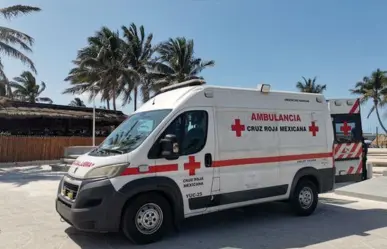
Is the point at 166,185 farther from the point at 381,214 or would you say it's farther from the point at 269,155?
the point at 381,214

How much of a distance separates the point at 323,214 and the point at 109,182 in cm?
489

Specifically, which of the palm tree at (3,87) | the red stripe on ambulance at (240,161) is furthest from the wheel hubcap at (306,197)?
the palm tree at (3,87)

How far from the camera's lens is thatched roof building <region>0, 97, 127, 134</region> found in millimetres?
26672

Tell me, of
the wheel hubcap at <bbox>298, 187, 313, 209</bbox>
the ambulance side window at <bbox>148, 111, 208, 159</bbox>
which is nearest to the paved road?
the wheel hubcap at <bbox>298, 187, 313, 209</bbox>

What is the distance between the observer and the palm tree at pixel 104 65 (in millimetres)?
32625

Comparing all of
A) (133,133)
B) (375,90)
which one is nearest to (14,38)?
(133,133)

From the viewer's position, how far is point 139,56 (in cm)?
3628

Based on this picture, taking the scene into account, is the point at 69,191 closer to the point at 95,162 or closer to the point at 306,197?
the point at 95,162

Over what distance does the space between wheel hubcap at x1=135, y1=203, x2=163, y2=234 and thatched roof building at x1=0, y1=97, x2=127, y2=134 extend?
21.1 metres

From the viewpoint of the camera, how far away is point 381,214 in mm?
7910

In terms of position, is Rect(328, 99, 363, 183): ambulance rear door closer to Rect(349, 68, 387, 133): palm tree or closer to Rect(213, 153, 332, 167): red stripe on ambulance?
Rect(213, 153, 332, 167): red stripe on ambulance

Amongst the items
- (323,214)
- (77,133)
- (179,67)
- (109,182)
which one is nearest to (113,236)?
(109,182)

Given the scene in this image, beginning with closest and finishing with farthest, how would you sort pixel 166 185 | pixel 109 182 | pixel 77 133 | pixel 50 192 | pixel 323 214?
pixel 109 182
pixel 166 185
pixel 323 214
pixel 50 192
pixel 77 133

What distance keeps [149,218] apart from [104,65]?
2877 cm
